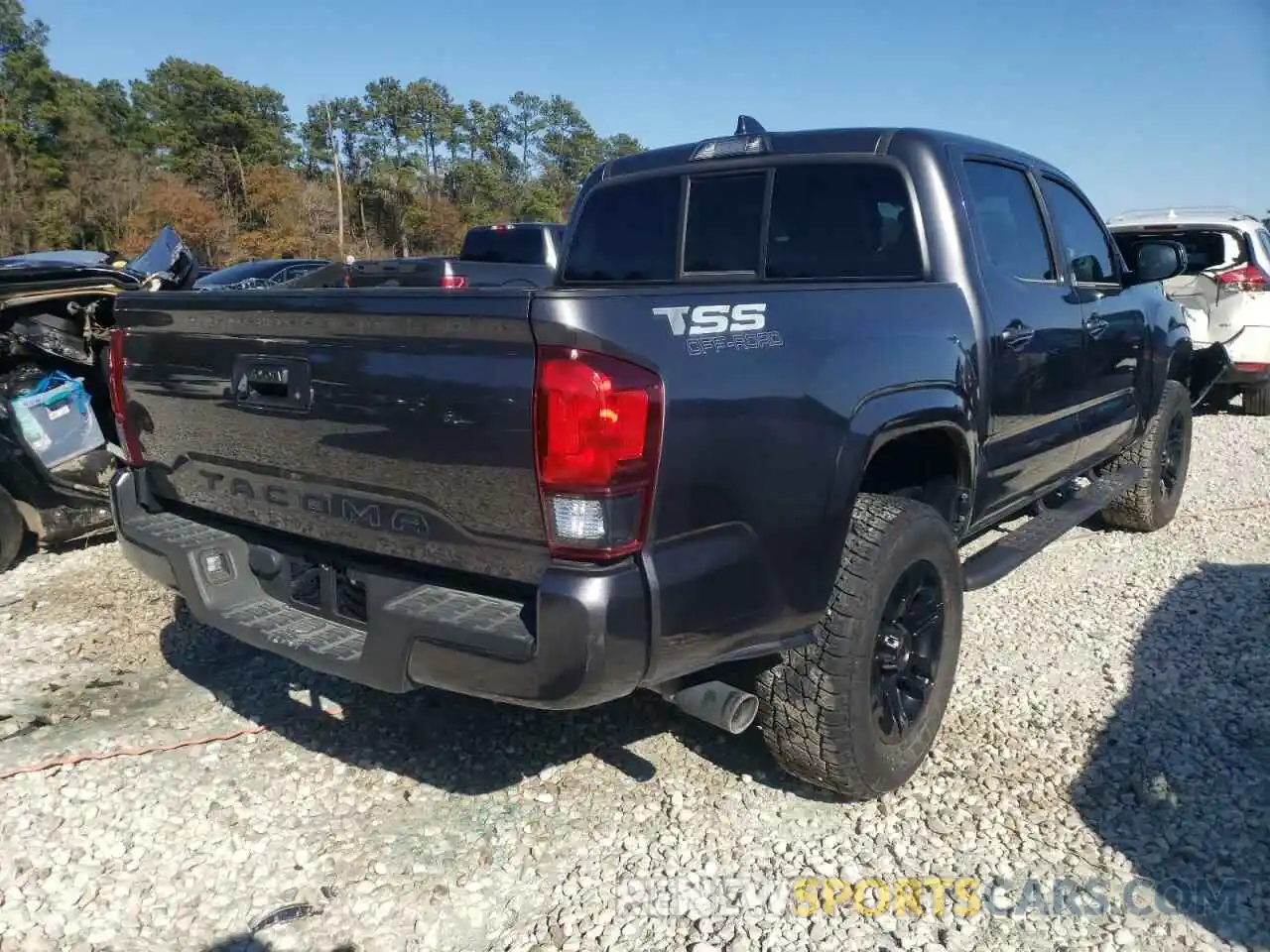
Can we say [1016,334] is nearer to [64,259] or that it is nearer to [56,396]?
[56,396]

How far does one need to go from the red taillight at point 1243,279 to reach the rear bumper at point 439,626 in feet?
29.2

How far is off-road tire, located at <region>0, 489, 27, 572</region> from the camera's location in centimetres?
511

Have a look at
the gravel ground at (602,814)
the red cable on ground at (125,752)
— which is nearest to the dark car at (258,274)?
the gravel ground at (602,814)

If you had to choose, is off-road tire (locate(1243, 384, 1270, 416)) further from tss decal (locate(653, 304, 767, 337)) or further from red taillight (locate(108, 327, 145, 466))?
red taillight (locate(108, 327, 145, 466))

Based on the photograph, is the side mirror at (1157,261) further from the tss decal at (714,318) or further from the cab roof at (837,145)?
the tss decal at (714,318)

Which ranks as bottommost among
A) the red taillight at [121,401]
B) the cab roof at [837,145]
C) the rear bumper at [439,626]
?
the rear bumper at [439,626]

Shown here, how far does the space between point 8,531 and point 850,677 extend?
15.6ft

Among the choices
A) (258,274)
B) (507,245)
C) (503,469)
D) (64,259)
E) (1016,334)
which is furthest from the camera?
(258,274)

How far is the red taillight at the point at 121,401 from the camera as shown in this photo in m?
3.09

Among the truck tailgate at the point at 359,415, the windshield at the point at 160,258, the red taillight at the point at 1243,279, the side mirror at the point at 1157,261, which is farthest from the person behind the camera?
the red taillight at the point at 1243,279

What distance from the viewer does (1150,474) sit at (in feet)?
17.7

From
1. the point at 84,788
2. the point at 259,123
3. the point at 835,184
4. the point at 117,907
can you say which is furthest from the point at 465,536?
the point at 259,123

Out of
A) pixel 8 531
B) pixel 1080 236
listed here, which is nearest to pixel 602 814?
pixel 1080 236

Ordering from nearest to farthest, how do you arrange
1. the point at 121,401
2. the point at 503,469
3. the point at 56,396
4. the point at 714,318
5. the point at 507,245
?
the point at 503,469 → the point at 714,318 → the point at 121,401 → the point at 56,396 → the point at 507,245
